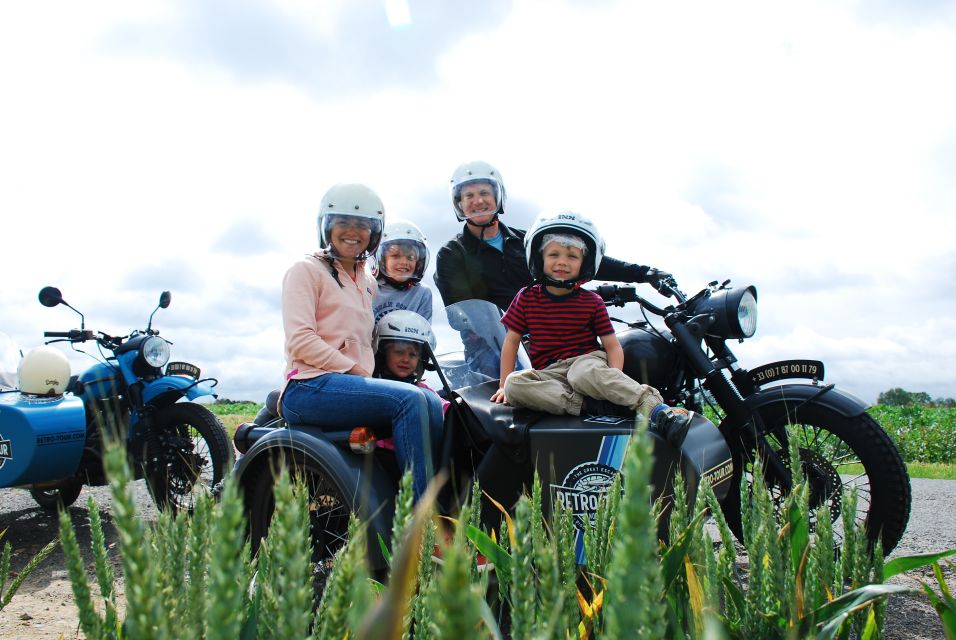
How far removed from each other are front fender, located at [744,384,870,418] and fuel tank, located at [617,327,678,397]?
45cm

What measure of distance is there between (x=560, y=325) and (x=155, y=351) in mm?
5301

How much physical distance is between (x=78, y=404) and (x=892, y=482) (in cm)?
657

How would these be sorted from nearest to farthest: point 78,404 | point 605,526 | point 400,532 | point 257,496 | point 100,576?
point 400,532 → point 100,576 → point 605,526 → point 257,496 → point 78,404

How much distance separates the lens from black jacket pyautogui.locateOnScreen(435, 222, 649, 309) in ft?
15.6

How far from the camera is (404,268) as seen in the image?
4.73 m

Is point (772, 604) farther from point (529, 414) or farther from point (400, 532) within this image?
point (529, 414)

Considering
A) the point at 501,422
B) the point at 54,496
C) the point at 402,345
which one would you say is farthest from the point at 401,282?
the point at 54,496

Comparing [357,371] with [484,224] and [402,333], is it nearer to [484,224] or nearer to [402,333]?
[402,333]

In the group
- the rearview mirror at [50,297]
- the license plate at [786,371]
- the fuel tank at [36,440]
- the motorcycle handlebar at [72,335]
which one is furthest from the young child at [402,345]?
the motorcycle handlebar at [72,335]

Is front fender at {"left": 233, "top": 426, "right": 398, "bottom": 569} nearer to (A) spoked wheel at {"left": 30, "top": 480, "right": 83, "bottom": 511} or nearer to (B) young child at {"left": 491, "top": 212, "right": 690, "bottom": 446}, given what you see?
(B) young child at {"left": 491, "top": 212, "right": 690, "bottom": 446}

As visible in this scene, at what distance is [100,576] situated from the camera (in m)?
0.91

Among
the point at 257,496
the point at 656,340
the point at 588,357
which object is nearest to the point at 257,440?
the point at 257,496

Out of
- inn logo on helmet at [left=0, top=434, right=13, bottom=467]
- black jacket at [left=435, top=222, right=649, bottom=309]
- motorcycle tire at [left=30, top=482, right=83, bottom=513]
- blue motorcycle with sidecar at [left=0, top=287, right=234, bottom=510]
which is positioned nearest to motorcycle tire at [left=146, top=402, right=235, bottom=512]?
blue motorcycle with sidecar at [left=0, top=287, right=234, bottom=510]

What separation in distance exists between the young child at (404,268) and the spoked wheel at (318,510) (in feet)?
4.82
